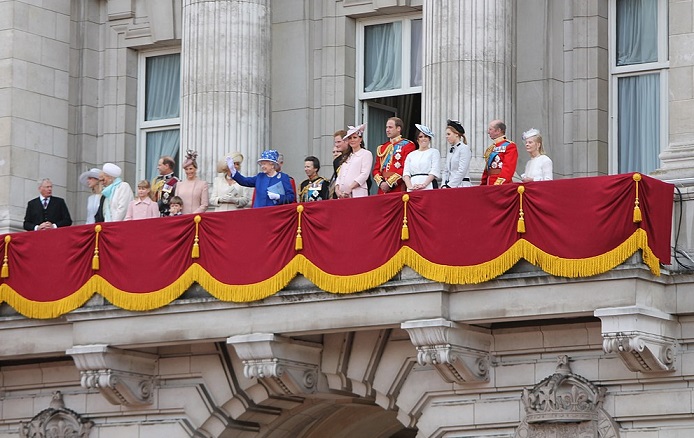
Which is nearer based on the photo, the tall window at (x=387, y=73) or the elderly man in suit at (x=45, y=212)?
the elderly man in suit at (x=45, y=212)

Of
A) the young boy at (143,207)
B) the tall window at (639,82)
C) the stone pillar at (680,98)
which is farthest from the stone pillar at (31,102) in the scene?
the stone pillar at (680,98)

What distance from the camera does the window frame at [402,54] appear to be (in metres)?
39.8

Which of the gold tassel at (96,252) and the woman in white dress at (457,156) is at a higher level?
the woman in white dress at (457,156)

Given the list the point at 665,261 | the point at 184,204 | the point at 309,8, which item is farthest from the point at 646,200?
the point at 309,8

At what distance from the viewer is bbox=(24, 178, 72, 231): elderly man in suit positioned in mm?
38875

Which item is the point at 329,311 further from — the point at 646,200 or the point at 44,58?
the point at 44,58

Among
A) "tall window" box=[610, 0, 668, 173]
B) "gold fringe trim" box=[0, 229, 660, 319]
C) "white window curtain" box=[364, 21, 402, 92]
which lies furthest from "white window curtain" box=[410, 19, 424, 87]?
"gold fringe trim" box=[0, 229, 660, 319]

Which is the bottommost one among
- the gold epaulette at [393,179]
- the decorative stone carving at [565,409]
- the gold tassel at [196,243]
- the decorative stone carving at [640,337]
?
the decorative stone carving at [565,409]

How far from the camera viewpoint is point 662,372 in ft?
107

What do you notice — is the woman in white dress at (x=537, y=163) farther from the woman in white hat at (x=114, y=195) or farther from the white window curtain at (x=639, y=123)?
the woman in white hat at (x=114, y=195)

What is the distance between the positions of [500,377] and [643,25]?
7.06 metres

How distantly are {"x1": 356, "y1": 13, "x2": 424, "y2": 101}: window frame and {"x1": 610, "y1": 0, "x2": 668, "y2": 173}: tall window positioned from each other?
12.4 feet

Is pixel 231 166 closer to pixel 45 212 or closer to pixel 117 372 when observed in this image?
pixel 117 372

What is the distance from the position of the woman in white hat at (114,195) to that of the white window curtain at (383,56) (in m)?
5.25
